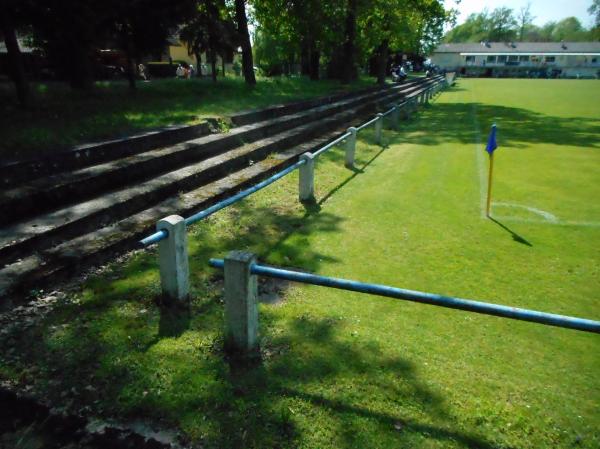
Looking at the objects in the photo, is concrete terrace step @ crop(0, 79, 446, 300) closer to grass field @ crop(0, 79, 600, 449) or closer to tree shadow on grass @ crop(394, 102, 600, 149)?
grass field @ crop(0, 79, 600, 449)

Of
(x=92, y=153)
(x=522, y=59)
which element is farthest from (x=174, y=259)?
(x=522, y=59)

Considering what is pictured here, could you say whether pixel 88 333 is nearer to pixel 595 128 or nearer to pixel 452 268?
pixel 452 268

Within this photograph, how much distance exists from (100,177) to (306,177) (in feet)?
11.1

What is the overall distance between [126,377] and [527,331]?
144 inches

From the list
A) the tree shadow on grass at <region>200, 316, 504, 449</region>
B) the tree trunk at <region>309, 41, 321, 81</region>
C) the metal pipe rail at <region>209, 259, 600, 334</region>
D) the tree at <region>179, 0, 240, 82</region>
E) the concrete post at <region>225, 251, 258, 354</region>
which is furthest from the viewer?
the tree trunk at <region>309, 41, 321, 81</region>

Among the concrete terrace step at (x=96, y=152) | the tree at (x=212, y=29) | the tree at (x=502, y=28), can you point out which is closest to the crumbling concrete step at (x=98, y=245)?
the concrete terrace step at (x=96, y=152)

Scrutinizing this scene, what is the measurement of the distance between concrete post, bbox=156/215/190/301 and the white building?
101750 millimetres

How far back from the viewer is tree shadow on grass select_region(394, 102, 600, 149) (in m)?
14.9

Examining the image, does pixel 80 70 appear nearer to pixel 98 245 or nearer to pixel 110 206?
pixel 110 206

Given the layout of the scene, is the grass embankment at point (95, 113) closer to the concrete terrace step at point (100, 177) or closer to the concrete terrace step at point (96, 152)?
the concrete terrace step at point (96, 152)

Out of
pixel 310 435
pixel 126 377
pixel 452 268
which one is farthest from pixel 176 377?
pixel 452 268

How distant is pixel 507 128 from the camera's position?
1781 cm

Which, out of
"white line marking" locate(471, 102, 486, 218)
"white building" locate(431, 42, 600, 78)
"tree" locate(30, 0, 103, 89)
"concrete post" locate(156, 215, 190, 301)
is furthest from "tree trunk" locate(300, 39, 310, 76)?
"white building" locate(431, 42, 600, 78)

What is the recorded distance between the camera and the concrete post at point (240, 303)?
3227mm
